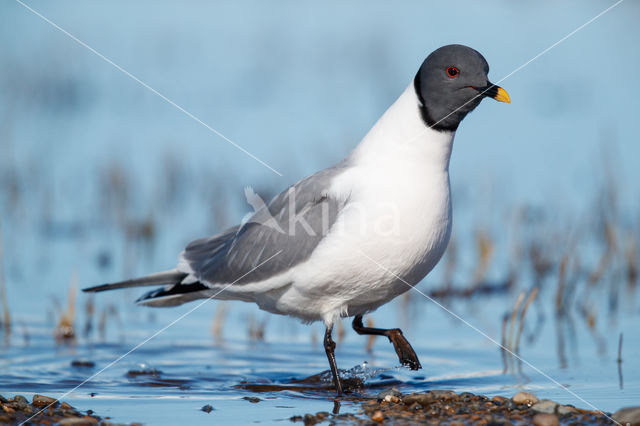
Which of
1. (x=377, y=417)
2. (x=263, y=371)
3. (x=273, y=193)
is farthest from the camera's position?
(x=273, y=193)

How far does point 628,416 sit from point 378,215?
1.57 metres

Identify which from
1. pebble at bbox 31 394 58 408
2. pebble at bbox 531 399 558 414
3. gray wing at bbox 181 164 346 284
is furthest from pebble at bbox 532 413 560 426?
pebble at bbox 31 394 58 408

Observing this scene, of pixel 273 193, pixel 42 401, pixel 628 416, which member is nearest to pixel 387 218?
pixel 628 416

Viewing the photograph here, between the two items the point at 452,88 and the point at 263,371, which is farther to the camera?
the point at 263,371

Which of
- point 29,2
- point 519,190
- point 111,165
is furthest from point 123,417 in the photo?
point 29,2

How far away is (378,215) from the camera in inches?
192

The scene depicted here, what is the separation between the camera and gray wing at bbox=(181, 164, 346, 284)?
203 inches

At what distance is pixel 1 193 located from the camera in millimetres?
10016

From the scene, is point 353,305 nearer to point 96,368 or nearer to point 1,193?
point 96,368

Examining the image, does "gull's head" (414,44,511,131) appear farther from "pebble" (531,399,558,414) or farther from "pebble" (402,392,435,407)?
"pebble" (531,399,558,414)

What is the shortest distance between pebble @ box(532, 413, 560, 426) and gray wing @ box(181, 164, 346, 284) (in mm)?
1491

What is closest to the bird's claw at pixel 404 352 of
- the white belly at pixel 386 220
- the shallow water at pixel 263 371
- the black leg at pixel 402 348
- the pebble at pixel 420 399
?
the black leg at pixel 402 348

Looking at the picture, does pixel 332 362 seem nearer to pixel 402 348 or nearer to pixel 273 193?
pixel 402 348

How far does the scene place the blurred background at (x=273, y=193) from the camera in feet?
19.3
